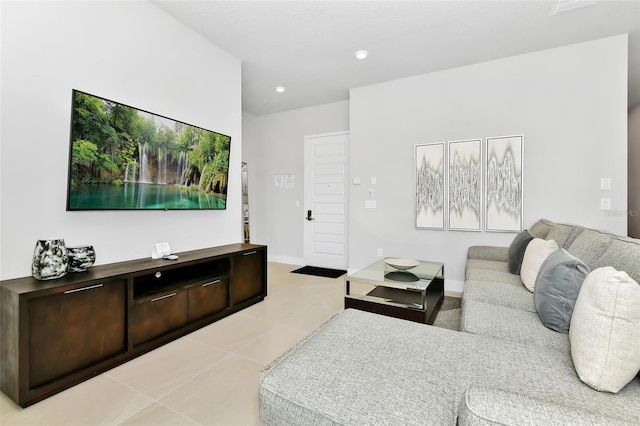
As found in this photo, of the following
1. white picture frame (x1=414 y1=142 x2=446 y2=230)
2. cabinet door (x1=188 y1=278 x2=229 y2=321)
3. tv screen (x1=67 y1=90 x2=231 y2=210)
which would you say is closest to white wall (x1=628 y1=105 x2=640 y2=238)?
white picture frame (x1=414 y1=142 x2=446 y2=230)

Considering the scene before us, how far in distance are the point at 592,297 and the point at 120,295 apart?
262cm

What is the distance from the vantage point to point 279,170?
564cm

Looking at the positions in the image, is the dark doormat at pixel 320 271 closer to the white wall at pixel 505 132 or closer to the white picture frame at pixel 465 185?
the white wall at pixel 505 132

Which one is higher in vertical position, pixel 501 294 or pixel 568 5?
pixel 568 5

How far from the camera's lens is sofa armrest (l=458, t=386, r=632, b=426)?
0.73m

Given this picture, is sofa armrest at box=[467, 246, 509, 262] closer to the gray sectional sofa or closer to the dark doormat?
the gray sectional sofa

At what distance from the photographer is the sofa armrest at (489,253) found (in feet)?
11.1

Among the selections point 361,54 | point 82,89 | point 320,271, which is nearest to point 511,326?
point 361,54

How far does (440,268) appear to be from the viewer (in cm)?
308

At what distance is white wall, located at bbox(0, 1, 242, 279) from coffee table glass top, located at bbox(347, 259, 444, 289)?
→ 71.4 inches

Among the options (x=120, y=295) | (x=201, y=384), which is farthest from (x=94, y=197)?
(x=201, y=384)

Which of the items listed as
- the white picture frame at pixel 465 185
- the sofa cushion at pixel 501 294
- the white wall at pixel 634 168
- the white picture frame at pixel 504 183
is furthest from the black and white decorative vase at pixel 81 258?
the white wall at pixel 634 168

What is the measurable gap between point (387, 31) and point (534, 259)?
8.31 feet

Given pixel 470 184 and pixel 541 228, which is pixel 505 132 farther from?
pixel 541 228
